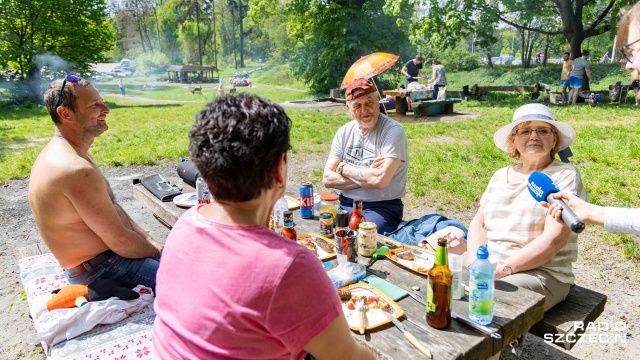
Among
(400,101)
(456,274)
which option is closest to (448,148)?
(400,101)

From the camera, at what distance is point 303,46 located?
25641mm

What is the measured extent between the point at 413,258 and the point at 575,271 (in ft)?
8.02

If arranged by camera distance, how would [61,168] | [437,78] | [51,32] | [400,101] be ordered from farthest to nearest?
1. [51,32]
2. [437,78]
3. [400,101]
4. [61,168]

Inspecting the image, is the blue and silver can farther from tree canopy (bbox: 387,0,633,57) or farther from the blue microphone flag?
tree canopy (bbox: 387,0,633,57)

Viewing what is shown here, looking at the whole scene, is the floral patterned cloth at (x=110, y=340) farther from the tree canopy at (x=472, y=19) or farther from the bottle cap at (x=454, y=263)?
the tree canopy at (x=472, y=19)

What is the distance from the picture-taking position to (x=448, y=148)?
883 cm

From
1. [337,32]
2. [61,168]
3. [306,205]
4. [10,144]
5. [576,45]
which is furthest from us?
[337,32]

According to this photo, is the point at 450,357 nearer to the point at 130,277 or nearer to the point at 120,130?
the point at 130,277

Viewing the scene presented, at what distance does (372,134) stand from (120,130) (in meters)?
11.0

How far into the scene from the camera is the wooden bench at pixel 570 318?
2.37 m

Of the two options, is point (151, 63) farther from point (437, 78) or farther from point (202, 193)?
point (202, 193)

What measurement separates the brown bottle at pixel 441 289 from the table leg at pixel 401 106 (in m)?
12.6

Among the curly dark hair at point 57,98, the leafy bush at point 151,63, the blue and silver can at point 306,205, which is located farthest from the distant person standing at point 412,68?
the leafy bush at point 151,63

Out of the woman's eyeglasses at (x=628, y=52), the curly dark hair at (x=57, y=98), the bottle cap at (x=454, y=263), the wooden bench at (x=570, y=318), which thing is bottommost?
the wooden bench at (x=570, y=318)
